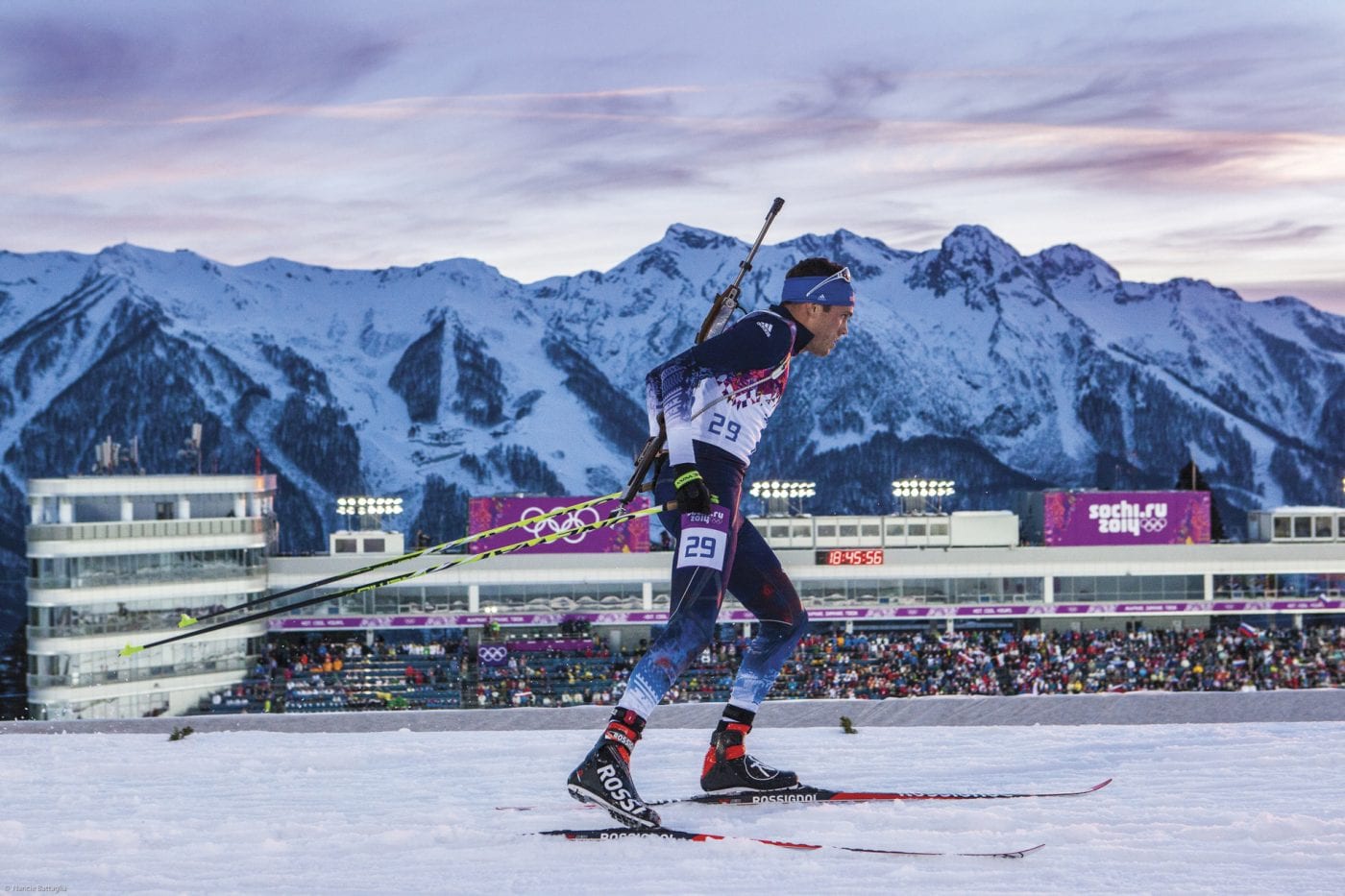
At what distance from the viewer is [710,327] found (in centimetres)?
833

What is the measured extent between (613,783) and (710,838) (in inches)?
25.5

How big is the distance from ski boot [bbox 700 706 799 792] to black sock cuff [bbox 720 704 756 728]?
0.30 ft

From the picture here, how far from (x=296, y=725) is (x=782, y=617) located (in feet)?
19.6

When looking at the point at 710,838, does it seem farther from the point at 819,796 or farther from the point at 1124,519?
the point at 1124,519

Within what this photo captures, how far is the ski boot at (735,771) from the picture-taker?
7.48m

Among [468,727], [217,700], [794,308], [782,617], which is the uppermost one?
[794,308]

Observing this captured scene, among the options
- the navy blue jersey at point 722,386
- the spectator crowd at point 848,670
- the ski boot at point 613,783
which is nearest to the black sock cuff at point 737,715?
the ski boot at point 613,783

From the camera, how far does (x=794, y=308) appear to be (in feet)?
25.2

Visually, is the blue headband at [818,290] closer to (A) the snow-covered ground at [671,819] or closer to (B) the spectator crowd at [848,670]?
(A) the snow-covered ground at [671,819]

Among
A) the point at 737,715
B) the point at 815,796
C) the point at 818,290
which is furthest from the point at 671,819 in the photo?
the point at 818,290

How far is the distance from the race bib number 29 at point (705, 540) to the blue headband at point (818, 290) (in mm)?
1290

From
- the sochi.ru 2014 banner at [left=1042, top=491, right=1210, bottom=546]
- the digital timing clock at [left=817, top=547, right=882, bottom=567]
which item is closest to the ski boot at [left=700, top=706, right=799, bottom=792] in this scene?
the digital timing clock at [left=817, top=547, right=882, bottom=567]

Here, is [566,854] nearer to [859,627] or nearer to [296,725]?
[296,725]

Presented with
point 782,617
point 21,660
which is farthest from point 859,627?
point 782,617
